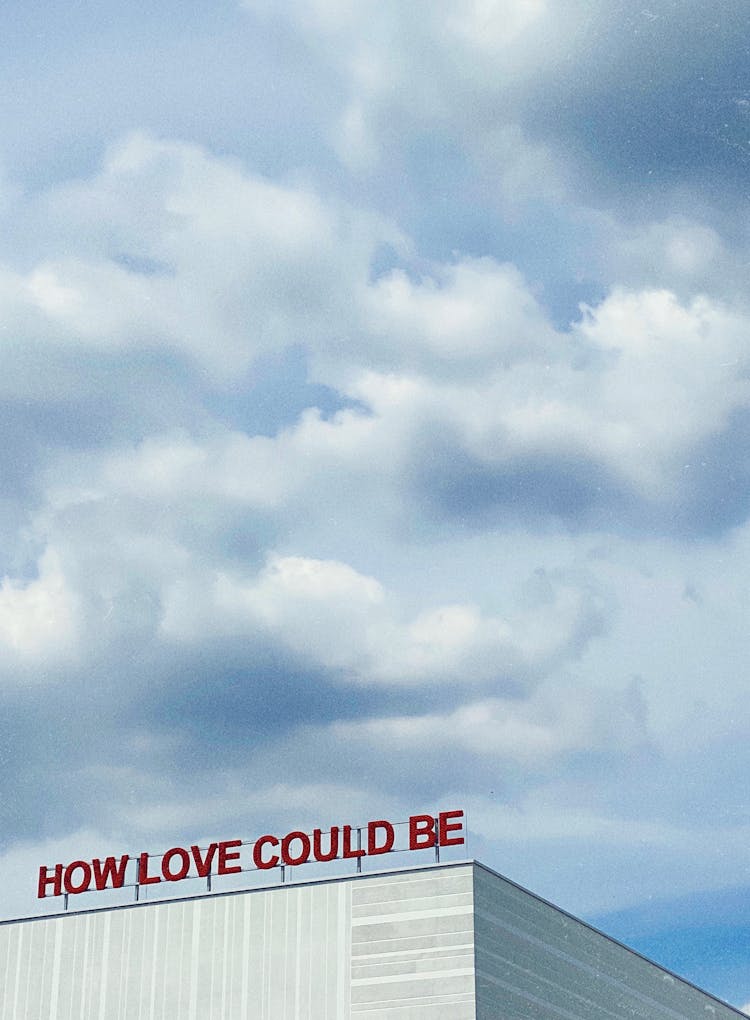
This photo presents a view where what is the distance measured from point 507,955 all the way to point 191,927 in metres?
14.2

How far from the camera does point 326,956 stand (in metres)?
70.8

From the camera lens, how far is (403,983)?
68.8 meters

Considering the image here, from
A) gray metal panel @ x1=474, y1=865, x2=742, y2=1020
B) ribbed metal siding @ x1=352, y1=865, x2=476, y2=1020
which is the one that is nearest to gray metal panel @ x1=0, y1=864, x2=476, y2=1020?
ribbed metal siding @ x1=352, y1=865, x2=476, y2=1020

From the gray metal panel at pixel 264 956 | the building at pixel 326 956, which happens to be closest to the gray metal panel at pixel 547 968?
the building at pixel 326 956

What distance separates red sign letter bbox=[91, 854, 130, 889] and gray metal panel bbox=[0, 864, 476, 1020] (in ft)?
4.92

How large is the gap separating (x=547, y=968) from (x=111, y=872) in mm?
20445

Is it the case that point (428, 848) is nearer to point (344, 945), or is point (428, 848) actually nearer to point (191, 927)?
point (344, 945)

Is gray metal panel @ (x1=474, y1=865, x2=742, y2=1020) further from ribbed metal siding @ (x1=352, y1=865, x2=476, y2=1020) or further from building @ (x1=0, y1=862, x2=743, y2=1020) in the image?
ribbed metal siding @ (x1=352, y1=865, x2=476, y2=1020)

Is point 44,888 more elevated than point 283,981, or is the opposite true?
point 44,888

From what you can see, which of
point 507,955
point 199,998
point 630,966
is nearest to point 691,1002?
point 630,966

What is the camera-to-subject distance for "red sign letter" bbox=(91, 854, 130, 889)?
254 feet

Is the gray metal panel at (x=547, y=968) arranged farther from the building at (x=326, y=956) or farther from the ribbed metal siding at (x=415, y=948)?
the ribbed metal siding at (x=415, y=948)

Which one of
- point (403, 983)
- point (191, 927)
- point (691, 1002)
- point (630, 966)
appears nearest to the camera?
point (403, 983)

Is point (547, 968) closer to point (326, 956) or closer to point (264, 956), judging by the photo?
point (326, 956)
